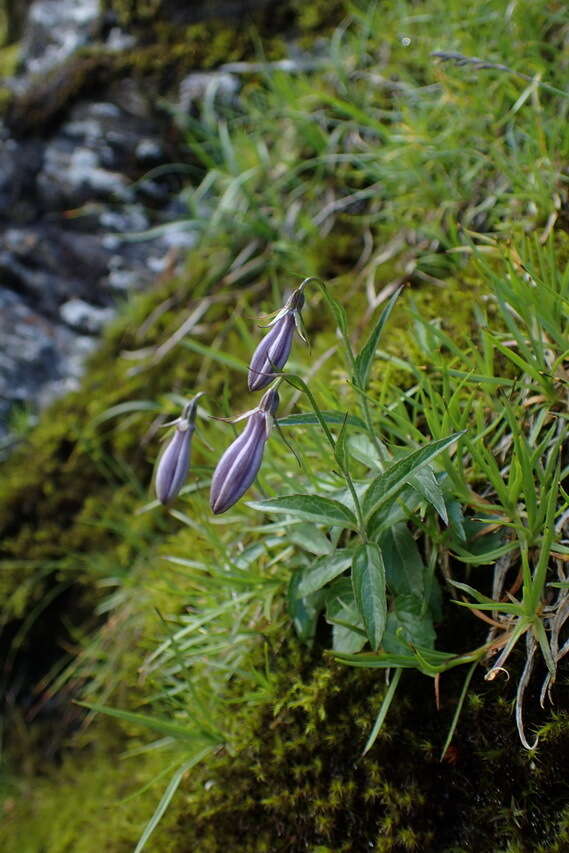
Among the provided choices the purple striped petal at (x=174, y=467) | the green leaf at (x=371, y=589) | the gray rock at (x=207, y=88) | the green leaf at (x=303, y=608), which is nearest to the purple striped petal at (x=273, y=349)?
the purple striped petal at (x=174, y=467)

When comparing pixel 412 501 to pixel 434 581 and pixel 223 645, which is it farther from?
pixel 223 645

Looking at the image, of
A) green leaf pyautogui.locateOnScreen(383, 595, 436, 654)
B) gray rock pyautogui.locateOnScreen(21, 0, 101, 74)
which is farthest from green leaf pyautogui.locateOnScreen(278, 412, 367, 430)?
gray rock pyautogui.locateOnScreen(21, 0, 101, 74)

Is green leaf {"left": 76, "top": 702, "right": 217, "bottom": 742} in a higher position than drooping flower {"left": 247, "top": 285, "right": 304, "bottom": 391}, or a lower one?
lower

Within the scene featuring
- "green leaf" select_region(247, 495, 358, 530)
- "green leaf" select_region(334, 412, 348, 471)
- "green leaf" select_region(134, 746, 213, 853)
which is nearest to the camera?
"green leaf" select_region(334, 412, 348, 471)

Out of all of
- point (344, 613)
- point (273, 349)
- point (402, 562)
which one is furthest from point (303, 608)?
point (273, 349)

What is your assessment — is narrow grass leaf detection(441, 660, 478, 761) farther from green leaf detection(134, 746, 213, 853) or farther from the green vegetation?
green leaf detection(134, 746, 213, 853)

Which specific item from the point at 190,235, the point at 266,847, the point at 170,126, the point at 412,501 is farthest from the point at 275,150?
the point at 266,847

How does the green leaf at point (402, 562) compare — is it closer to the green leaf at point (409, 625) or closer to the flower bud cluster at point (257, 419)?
the green leaf at point (409, 625)
